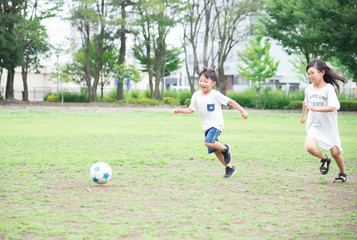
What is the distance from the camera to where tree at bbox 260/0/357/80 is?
26.3m

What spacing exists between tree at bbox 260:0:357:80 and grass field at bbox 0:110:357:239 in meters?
17.6

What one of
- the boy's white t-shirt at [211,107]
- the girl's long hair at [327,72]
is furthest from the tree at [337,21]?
the boy's white t-shirt at [211,107]

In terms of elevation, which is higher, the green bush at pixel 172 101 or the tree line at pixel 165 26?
the tree line at pixel 165 26

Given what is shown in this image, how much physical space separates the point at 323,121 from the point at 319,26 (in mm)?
21699

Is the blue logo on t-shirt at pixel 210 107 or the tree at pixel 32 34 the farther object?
the tree at pixel 32 34

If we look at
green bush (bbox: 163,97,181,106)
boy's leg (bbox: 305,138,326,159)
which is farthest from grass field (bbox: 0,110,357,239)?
green bush (bbox: 163,97,181,106)

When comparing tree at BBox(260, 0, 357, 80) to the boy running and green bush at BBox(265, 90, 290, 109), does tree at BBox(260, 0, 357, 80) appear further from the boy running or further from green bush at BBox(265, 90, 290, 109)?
the boy running

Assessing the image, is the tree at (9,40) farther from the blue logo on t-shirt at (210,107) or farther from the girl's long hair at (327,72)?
the girl's long hair at (327,72)

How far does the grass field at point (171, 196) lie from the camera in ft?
14.0

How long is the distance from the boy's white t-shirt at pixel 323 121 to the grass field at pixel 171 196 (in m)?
0.62

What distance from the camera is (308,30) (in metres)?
31.8

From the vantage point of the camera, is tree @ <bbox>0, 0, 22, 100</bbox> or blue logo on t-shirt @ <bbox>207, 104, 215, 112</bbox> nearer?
blue logo on t-shirt @ <bbox>207, 104, 215, 112</bbox>

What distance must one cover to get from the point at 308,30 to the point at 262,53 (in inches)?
1022

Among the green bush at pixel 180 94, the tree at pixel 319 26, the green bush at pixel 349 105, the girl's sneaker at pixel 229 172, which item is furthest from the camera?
the green bush at pixel 180 94
